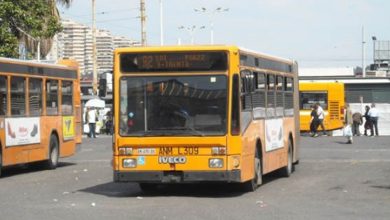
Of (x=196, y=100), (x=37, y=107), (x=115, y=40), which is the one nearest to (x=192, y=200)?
(x=196, y=100)

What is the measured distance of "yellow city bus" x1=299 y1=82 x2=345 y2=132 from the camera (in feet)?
156

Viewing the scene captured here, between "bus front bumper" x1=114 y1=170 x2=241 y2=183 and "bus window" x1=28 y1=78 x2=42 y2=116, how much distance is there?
753 centimetres

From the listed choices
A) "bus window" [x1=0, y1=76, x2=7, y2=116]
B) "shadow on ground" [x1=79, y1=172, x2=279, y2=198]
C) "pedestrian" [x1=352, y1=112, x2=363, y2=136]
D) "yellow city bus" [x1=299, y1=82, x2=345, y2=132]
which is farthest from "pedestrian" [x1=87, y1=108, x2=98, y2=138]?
"shadow on ground" [x1=79, y1=172, x2=279, y2=198]

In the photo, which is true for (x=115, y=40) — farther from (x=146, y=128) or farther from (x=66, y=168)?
(x=146, y=128)

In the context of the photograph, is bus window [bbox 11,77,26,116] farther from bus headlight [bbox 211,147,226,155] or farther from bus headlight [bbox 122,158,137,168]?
bus headlight [bbox 211,147,226,155]

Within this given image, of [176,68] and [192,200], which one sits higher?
[176,68]

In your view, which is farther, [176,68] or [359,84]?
[359,84]

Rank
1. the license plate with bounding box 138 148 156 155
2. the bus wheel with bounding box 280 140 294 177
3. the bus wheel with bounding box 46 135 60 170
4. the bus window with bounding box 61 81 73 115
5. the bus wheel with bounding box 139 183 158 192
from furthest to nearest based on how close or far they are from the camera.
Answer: the bus window with bounding box 61 81 73 115 < the bus wheel with bounding box 46 135 60 170 < the bus wheel with bounding box 280 140 294 177 < the bus wheel with bounding box 139 183 158 192 < the license plate with bounding box 138 148 156 155

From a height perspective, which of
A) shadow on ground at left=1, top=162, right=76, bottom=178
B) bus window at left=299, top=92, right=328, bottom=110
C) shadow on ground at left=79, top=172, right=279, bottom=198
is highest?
bus window at left=299, top=92, right=328, bottom=110

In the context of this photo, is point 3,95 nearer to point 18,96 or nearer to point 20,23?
point 18,96

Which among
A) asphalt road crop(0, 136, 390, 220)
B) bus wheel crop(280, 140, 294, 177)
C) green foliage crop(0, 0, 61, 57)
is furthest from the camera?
green foliage crop(0, 0, 61, 57)

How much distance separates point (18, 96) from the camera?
71.2ft

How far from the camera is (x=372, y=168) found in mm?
22891

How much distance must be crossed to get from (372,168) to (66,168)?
8397 millimetres
